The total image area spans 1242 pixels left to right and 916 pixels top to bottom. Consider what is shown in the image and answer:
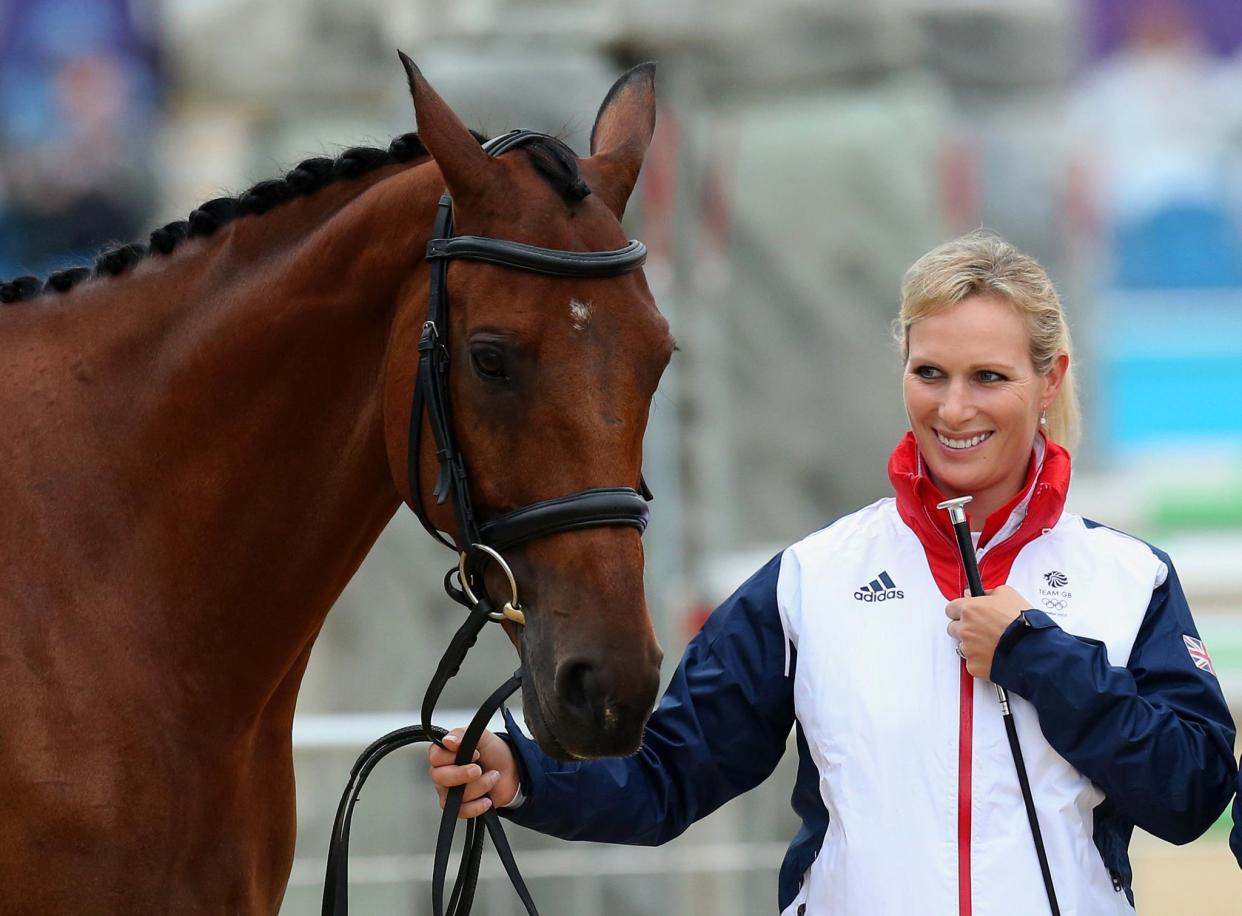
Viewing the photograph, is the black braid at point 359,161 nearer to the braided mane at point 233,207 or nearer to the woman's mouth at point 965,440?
the braided mane at point 233,207

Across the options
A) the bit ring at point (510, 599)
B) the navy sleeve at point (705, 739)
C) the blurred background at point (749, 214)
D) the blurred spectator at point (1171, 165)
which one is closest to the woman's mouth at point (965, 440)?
the navy sleeve at point (705, 739)

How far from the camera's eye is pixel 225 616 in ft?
7.80

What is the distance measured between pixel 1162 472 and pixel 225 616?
593 cm

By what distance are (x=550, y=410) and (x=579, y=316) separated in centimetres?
14

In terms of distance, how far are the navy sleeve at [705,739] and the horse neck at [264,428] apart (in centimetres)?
40

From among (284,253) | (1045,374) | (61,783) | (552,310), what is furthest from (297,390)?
(1045,374)

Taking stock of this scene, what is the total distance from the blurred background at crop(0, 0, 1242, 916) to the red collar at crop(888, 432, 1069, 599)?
132 cm

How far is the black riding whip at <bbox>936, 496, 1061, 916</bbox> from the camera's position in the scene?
216 cm

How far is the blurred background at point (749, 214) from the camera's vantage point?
4.83 metres

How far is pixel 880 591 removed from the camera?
7.76 feet

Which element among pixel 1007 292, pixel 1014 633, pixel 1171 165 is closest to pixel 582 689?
pixel 1014 633

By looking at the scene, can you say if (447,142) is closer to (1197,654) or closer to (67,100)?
(1197,654)

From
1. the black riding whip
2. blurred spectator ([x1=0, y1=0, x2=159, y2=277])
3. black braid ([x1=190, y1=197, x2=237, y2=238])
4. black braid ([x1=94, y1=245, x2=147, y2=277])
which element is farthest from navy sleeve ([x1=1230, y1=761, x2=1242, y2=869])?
blurred spectator ([x1=0, y1=0, x2=159, y2=277])

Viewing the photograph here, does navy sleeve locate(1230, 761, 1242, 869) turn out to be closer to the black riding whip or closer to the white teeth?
the black riding whip
